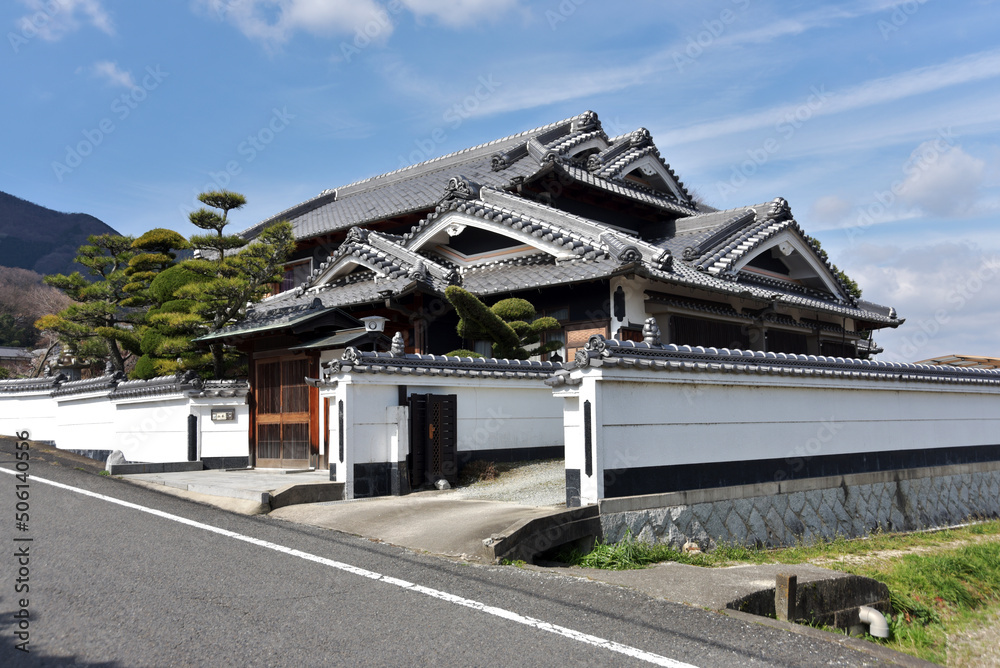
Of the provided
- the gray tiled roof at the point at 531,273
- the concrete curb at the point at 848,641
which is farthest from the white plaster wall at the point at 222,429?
the concrete curb at the point at 848,641

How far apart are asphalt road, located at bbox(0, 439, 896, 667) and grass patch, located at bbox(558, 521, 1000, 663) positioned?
6.02 ft

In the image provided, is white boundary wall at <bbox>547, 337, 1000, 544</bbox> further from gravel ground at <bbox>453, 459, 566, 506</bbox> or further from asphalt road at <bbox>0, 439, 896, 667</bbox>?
asphalt road at <bbox>0, 439, 896, 667</bbox>

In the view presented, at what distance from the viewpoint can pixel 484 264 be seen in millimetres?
18719

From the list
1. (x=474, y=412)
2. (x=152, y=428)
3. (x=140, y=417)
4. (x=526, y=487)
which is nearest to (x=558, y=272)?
(x=474, y=412)

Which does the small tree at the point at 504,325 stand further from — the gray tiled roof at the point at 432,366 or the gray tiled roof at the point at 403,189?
the gray tiled roof at the point at 403,189

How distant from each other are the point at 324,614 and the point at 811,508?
8358mm

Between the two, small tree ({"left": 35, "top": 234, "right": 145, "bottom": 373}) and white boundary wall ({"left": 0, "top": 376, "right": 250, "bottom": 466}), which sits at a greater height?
small tree ({"left": 35, "top": 234, "right": 145, "bottom": 373})

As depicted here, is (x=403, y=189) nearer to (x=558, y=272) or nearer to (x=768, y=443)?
(x=558, y=272)

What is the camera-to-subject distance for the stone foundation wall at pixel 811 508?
30.7 ft

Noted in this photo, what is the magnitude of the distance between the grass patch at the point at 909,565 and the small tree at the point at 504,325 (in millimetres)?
5904

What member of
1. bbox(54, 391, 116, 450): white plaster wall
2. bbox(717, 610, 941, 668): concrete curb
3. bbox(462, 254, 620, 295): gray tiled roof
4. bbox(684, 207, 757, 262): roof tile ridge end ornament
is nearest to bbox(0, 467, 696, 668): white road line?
bbox(717, 610, 941, 668): concrete curb

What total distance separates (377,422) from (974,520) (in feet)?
37.1

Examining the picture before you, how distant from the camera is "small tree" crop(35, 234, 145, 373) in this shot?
21141 mm

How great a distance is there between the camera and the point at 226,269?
1872cm
